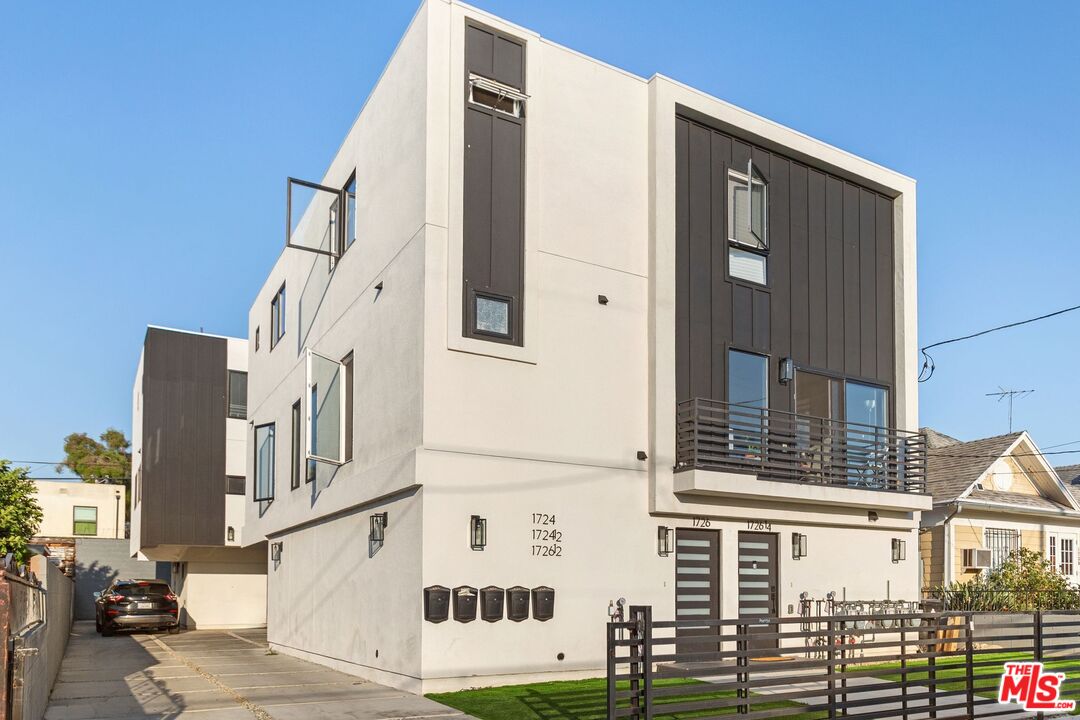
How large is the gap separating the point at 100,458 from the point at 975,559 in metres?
58.2

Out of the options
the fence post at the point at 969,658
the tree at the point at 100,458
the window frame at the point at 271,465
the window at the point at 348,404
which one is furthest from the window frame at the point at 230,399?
the tree at the point at 100,458

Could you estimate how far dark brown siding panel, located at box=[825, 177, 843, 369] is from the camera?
1752 centimetres

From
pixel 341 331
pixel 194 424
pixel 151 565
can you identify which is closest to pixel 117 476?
pixel 151 565

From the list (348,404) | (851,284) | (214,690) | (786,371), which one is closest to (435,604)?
(214,690)

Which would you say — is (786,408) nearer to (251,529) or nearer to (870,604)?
(870,604)

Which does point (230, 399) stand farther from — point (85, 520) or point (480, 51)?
point (480, 51)

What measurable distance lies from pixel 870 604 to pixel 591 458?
18.8 ft

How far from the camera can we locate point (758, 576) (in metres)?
15.8

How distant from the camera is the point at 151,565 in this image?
40.2 m

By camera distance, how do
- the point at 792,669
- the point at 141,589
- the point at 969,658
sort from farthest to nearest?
the point at 141,589 < the point at 969,658 < the point at 792,669

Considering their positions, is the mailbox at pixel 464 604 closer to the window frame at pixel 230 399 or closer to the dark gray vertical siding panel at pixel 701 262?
the dark gray vertical siding panel at pixel 701 262

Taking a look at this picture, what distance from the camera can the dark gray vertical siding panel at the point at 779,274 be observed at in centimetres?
1652

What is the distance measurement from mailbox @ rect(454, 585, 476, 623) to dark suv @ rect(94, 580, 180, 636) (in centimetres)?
1669
